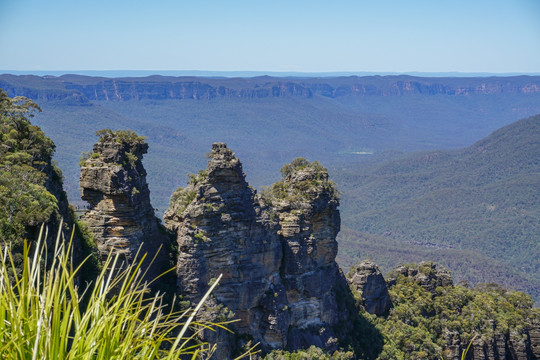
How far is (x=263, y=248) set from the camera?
107 ft

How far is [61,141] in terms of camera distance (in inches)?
7702

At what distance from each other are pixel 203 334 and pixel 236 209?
6.54 meters

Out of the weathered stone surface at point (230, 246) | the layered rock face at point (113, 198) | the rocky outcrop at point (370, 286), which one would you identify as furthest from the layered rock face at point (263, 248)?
the rocky outcrop at point (370, 286)

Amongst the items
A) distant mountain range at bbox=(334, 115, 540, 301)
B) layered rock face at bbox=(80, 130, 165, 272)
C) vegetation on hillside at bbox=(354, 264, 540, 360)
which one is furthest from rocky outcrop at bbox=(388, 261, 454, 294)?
distant mountain range at bbox=(334, 115, 540, 301)

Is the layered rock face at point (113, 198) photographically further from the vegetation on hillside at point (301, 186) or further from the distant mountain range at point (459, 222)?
the distant mountain range at point (459, 222)

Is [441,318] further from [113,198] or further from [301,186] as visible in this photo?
[113,198]

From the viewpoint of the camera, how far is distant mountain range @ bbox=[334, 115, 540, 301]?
11562 cm

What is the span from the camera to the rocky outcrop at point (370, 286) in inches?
1714

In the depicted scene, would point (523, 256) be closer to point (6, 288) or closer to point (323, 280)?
point (323, 280)

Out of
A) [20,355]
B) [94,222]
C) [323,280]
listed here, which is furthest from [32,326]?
[323,280]

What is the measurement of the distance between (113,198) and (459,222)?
13999 centimetres

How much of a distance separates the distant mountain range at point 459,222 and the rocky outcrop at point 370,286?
65.3 meters

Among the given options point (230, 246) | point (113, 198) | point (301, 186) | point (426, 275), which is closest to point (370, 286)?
point (426, 275)

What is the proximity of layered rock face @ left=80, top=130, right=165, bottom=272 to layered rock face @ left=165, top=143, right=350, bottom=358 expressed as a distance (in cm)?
269
